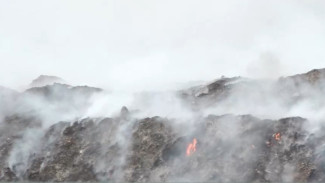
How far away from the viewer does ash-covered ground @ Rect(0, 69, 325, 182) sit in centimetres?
8088

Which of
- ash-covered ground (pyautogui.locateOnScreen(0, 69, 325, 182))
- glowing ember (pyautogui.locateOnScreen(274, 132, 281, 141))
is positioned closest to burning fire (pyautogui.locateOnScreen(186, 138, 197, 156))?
ash-covered ground (pyautogui.locateOnScreen(0, 69, 325, 182))

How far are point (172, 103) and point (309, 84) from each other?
28752 mm

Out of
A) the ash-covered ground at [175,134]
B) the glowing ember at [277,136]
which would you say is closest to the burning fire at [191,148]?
the ash-covered ground at [175,134]

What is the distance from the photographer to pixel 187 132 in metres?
90.4

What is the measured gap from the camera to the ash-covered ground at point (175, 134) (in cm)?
8088

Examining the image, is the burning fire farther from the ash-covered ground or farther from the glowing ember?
the glowing ember

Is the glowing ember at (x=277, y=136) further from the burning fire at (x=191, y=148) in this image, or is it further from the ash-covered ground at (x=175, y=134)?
the burning fire at (x=191, y=148)

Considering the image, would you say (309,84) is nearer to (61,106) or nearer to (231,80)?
(231,80)

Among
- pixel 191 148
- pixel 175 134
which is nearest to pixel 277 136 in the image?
pixel 191 148

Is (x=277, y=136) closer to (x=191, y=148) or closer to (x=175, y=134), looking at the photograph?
(x=191, y=148)

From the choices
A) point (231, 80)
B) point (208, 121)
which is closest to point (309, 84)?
point (231, 80)

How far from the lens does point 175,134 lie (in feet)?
298

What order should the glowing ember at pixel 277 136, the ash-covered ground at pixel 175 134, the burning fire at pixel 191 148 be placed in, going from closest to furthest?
the ash-covered ground at pixel 175 134 → the glowing ember at pixel 277 136 → the burning fire at pixel 191 148

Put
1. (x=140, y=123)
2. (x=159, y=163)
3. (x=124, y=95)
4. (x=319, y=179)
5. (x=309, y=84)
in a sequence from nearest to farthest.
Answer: (x=319, y=179) < (x=159, y=163) < (x=140, y=123) < (x=309, y=84) < (x=124, y=95)
